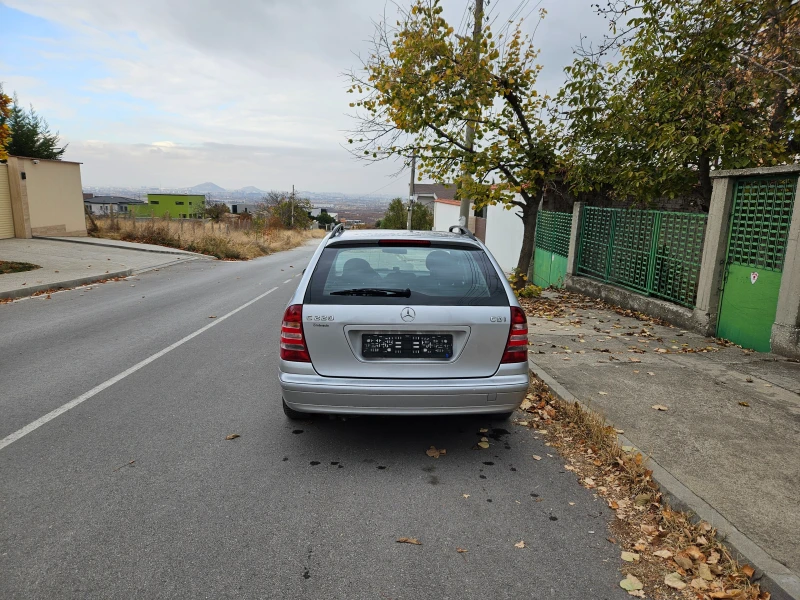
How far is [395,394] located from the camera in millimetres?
3842

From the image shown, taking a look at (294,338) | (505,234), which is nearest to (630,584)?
(294,338)

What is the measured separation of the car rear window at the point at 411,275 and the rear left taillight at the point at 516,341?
0.42ft

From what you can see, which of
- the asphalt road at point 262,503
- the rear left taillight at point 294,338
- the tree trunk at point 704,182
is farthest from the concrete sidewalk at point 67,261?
the tree trunk at point 704,182

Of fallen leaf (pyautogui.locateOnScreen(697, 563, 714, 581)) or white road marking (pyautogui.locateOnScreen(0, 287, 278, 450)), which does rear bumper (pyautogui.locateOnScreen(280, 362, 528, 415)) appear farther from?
white road marking (pyautogui.locateOnScreen(0, 287, 278, 450))

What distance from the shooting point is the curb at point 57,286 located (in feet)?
38.1

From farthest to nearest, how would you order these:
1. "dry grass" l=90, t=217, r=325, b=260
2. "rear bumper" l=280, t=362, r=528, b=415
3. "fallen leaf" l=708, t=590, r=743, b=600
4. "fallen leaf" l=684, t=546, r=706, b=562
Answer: "dry grass" l=90, t=217, r=325, b=260 → "rear bumper" l=280, t=362, r=528, b=415 → "fallen leaf" l=684, t=546, r=706, b=562 → "fallen leaf" l=708, t=590, r=743, b=600

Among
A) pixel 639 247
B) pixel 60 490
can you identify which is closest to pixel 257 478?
pixel 60 490

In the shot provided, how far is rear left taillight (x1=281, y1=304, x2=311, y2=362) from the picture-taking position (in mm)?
3930

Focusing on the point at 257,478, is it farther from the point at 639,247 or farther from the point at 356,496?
the point at 639,247

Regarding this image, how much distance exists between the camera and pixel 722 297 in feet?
25.7

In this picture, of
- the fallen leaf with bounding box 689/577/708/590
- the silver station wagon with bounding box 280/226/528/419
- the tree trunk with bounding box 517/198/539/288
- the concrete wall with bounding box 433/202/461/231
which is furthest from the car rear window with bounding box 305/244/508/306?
the concrete wall with bounding box 433/202/461/231

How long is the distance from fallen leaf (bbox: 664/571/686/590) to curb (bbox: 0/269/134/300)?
1269 centimetres

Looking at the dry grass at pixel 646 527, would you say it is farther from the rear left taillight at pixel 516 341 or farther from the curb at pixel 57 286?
the curb at pixel 57 286

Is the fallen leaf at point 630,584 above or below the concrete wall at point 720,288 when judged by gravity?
below
